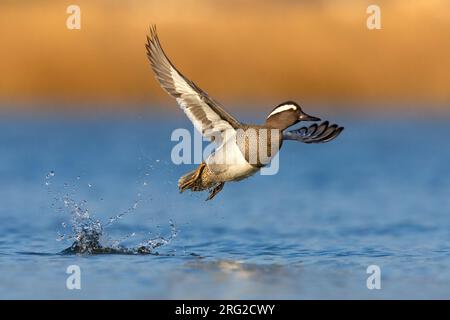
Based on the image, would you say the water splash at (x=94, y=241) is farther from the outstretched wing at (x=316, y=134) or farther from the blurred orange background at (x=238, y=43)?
the blurred orange background at (x=238, y=43)

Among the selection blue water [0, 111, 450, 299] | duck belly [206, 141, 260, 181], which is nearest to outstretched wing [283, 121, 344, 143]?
duck belly [206, 141, 260, 181]

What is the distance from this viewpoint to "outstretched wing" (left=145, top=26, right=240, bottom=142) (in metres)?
7.89

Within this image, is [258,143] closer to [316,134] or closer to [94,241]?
[316,134]

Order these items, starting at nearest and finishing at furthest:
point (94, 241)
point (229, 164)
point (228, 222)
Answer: point (229, 164) < point (94, 241) < point (228, 222)

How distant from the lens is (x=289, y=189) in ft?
46.3

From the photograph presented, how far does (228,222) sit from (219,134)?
323cm

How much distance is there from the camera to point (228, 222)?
1127 centimetres

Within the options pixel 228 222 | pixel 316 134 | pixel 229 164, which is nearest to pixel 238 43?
pixel 228 222

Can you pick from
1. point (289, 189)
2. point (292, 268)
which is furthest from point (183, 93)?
point (289, 189)

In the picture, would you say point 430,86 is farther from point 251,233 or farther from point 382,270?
point 382,270

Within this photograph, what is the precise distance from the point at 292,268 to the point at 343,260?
24.6 inches

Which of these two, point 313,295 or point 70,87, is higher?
point 70,87

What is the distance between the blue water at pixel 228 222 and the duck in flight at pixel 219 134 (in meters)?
0.71
